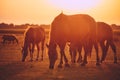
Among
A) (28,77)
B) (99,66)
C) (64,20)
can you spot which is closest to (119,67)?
(99,66)

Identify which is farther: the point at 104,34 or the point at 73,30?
the point at 104,34

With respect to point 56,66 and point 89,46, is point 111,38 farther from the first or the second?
point 56,66

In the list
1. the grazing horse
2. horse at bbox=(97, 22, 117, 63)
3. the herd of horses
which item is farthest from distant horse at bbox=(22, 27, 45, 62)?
horse at bbox=(97, 22, 117, 63)

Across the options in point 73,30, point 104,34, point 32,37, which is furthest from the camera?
point 32,37

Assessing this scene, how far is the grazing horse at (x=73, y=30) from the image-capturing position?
656 inches

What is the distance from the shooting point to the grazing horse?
16656 millimetres

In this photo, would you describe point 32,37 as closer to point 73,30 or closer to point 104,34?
point 73,30

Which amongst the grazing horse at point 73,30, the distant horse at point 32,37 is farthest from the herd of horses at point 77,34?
the distant horse at point 32,37

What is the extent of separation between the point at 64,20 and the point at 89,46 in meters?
2.03

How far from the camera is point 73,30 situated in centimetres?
1766

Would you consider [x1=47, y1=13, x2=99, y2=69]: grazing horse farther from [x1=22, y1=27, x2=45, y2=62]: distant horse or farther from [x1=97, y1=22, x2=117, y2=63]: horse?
[x1=22, y1=27, x2=45, y2=62]: distant horse

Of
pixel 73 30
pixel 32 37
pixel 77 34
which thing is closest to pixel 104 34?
pixel 77 34

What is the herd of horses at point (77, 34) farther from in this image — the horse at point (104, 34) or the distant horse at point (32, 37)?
the distant horse at point (32, 37)

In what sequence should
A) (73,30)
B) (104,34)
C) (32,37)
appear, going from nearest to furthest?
(73,30) < (104,34) < (32,37)
